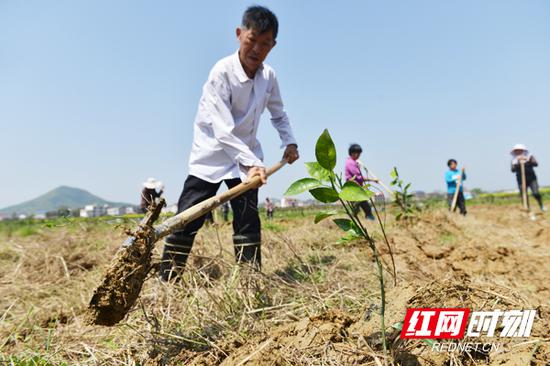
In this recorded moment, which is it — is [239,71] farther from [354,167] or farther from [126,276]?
[354,167]

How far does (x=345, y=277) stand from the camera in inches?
90.4

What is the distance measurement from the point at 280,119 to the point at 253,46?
0.69m

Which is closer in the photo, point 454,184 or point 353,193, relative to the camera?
point 353,193

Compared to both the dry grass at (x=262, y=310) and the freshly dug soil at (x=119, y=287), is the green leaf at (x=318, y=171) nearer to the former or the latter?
the dry grass at (x=262, y=310)

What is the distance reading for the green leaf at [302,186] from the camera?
1093 mm

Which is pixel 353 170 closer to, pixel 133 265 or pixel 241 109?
pixel 241 109

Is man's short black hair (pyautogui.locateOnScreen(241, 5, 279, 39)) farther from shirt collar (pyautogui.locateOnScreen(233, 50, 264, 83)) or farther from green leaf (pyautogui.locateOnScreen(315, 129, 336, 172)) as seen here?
green leaf (pyautogui.locateOnScreen(315, 129, 336, 172))

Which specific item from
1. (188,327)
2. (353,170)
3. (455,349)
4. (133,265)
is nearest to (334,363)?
(455,349)

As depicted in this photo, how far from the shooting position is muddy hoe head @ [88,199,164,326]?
57.2 inches

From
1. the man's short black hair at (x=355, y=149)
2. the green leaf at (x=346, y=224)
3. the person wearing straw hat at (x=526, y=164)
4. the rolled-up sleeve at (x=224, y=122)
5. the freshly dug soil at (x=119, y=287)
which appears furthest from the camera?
the person wearing straw hat at (x=526, y=164)

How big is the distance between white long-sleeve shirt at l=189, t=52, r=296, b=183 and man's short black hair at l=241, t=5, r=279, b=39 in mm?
245

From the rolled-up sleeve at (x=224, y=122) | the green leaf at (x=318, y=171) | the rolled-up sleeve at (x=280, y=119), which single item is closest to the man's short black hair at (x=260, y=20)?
the rolled-up sleeve at (x=224, y=122)

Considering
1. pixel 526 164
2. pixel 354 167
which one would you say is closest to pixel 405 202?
pixel 354 167

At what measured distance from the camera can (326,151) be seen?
105cm
